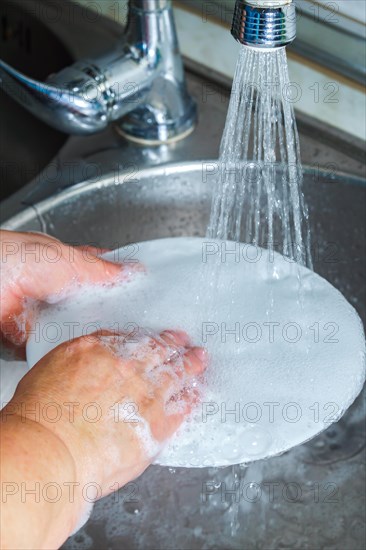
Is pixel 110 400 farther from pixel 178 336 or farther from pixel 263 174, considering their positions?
pixel 263 174

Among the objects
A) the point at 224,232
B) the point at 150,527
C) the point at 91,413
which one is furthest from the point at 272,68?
the point at 150,527

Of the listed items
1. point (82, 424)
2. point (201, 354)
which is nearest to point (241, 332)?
point (201, 354)

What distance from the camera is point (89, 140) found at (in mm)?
900

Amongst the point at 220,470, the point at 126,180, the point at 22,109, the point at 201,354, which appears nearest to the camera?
the point at 201,354

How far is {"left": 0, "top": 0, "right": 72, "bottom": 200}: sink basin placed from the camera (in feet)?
3.35

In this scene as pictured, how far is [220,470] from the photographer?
74 cm

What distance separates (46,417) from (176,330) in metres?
0.15

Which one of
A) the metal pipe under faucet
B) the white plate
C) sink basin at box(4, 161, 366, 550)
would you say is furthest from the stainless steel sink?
the metal pipe under faucet

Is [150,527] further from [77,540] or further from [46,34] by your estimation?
[46,34]

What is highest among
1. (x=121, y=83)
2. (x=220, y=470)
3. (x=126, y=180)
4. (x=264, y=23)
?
A: (x=264, y=23)

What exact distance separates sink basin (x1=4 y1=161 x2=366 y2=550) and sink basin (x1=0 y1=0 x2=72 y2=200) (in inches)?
7.5

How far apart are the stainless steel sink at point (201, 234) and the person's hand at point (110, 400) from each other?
0.55 feet

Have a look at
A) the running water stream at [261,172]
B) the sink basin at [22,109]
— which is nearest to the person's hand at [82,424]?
the running water stream at [261,172]

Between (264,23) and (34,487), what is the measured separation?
305mm
